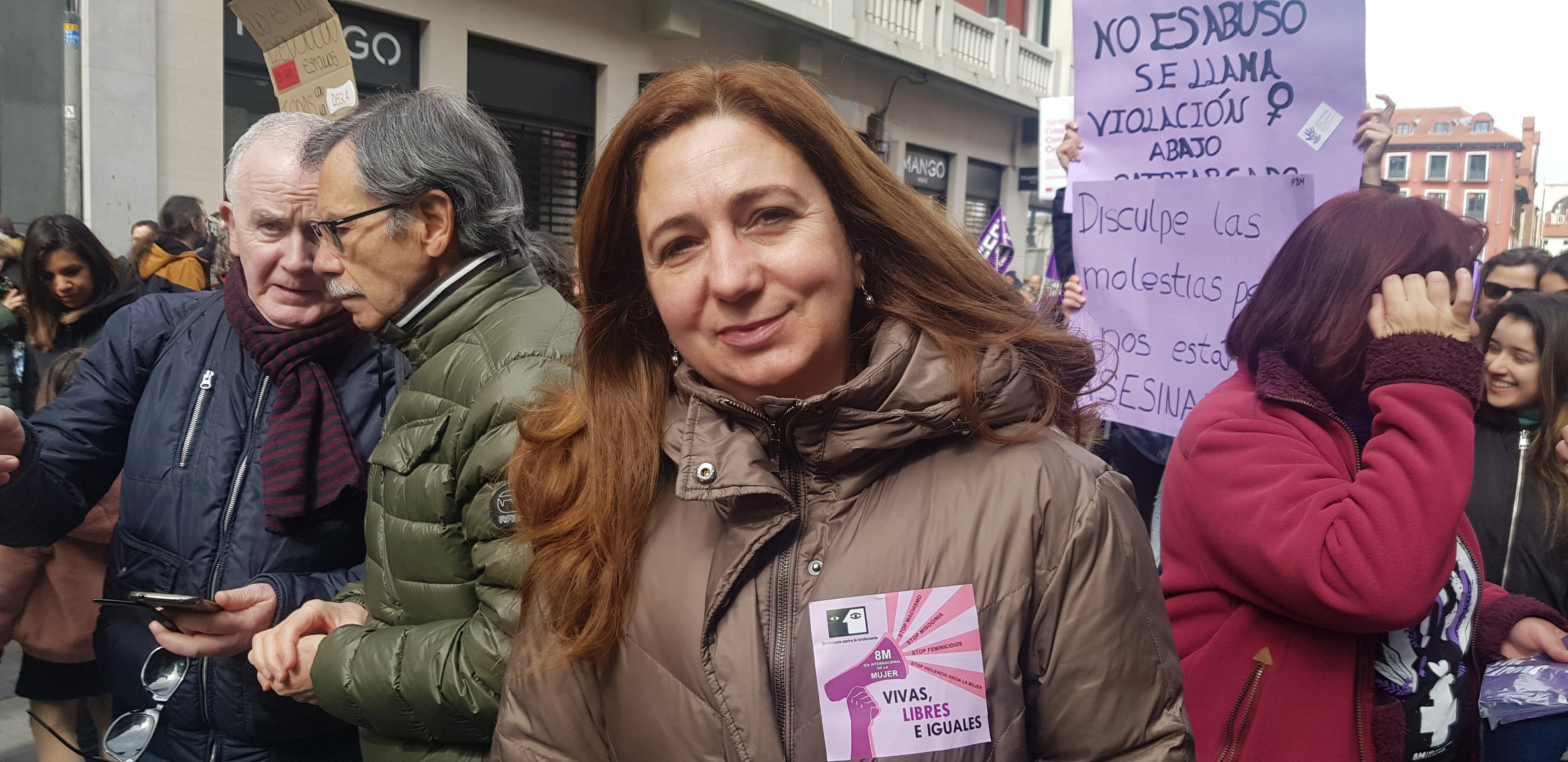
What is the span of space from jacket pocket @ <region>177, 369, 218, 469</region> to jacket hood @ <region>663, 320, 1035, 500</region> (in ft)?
4.54

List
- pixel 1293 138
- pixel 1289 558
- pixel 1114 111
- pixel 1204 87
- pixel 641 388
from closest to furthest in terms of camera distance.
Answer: pixel 641 388
pixel 1289 558
pixel 1293 138
pixel 1204 87
pixel 1114 111

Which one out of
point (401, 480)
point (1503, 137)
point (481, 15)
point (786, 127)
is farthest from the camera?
point (1503, 137)

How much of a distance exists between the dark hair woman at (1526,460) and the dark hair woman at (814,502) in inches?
69.2

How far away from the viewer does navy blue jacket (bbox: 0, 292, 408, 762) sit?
2.14 meters

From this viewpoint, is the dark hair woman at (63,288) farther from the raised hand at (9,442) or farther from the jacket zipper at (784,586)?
the jacket zipper at (784,586)

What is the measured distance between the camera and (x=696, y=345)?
146cm

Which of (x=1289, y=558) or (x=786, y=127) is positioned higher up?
(x=786, y=127)

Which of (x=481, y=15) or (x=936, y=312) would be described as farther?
(x=481, y=15)

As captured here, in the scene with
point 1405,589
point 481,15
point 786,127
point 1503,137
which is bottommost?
point 1405,589

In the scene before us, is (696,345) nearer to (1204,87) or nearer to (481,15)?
(1204,87)

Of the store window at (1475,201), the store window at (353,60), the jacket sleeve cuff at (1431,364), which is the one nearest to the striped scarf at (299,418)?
the jacket sleeve cuff at (1431,364)

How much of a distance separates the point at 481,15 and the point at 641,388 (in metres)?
8.68

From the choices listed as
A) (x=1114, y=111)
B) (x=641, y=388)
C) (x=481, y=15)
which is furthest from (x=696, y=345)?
(x=481, y=15)

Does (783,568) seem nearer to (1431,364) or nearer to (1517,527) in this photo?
(1431,364)
